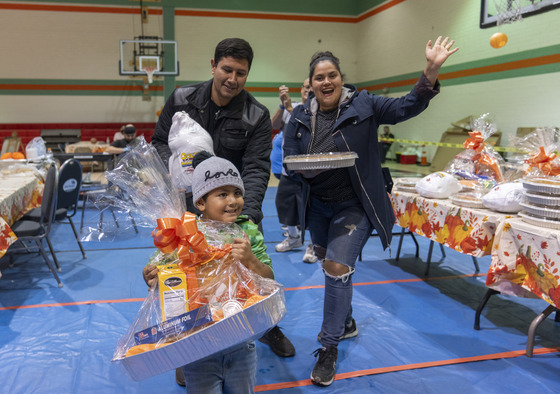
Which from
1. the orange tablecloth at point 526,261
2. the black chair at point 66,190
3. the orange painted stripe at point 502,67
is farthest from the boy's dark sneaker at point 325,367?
the orange painted stripe at point 502,67

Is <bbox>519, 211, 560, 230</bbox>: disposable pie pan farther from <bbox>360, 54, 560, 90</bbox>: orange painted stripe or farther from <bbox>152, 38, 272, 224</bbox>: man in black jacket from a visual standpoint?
<bbox>360, 54, 560, 90</bbox>: orange painted stripe

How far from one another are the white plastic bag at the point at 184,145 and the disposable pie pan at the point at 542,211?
1.87 m

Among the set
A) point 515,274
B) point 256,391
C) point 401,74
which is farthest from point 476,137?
point 401,74

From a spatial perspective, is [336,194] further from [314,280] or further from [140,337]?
[314,280]

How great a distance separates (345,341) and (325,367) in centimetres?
50

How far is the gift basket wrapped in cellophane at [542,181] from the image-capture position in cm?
239

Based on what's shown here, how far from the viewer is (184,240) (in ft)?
4.57

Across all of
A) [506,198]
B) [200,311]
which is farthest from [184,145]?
[506,198]

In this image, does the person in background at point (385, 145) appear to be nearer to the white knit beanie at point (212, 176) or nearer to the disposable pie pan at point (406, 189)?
the disposable pie pan at point (406, 189)

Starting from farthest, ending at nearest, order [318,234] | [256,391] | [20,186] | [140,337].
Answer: [20,186]
[318,234]
[256,391]
[140,337]

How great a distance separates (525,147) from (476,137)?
648mm

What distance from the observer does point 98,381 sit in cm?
232

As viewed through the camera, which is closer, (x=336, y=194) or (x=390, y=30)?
(x=336, y=194)

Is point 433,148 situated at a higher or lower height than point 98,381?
higher
